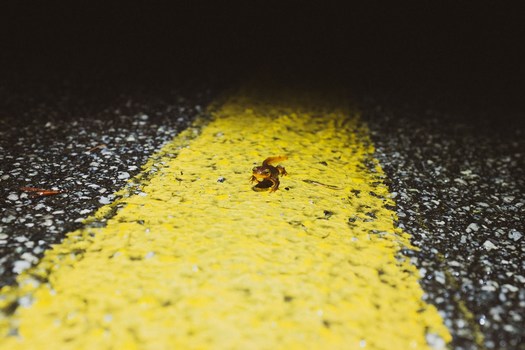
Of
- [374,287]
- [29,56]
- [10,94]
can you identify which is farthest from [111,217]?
[29,56]

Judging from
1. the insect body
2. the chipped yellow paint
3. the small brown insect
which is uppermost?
the insect body

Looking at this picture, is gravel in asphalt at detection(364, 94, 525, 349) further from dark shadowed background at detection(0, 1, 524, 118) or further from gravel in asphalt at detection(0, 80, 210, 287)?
gravel in asphalt at detection(0, 80, 210, 287)

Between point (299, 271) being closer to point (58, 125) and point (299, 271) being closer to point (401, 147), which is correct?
point (401, 147)

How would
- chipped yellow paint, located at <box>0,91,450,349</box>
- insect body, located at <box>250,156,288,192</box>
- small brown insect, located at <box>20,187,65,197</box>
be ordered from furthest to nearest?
1. insect body, located at <box>250,156,288,192</box>
2. small brown insect, located at <box>20,187,65,197</box>
3. chipped yellow paint, located at <box>0,91,450,349</box>

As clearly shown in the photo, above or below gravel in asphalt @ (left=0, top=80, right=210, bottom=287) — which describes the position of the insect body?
above

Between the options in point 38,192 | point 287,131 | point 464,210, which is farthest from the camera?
point 287,131

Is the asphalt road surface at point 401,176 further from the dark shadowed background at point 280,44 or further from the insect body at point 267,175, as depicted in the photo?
the dark shadowed background at point 280,44

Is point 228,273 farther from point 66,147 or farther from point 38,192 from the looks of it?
point 66,147

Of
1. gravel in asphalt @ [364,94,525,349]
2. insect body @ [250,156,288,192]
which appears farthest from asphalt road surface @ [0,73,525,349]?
insect body @ [250,156,288,192]

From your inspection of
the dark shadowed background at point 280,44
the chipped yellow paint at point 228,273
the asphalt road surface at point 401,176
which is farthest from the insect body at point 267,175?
the dark shadowed background at point 280,44

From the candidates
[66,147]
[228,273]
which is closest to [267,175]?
[228,273]
